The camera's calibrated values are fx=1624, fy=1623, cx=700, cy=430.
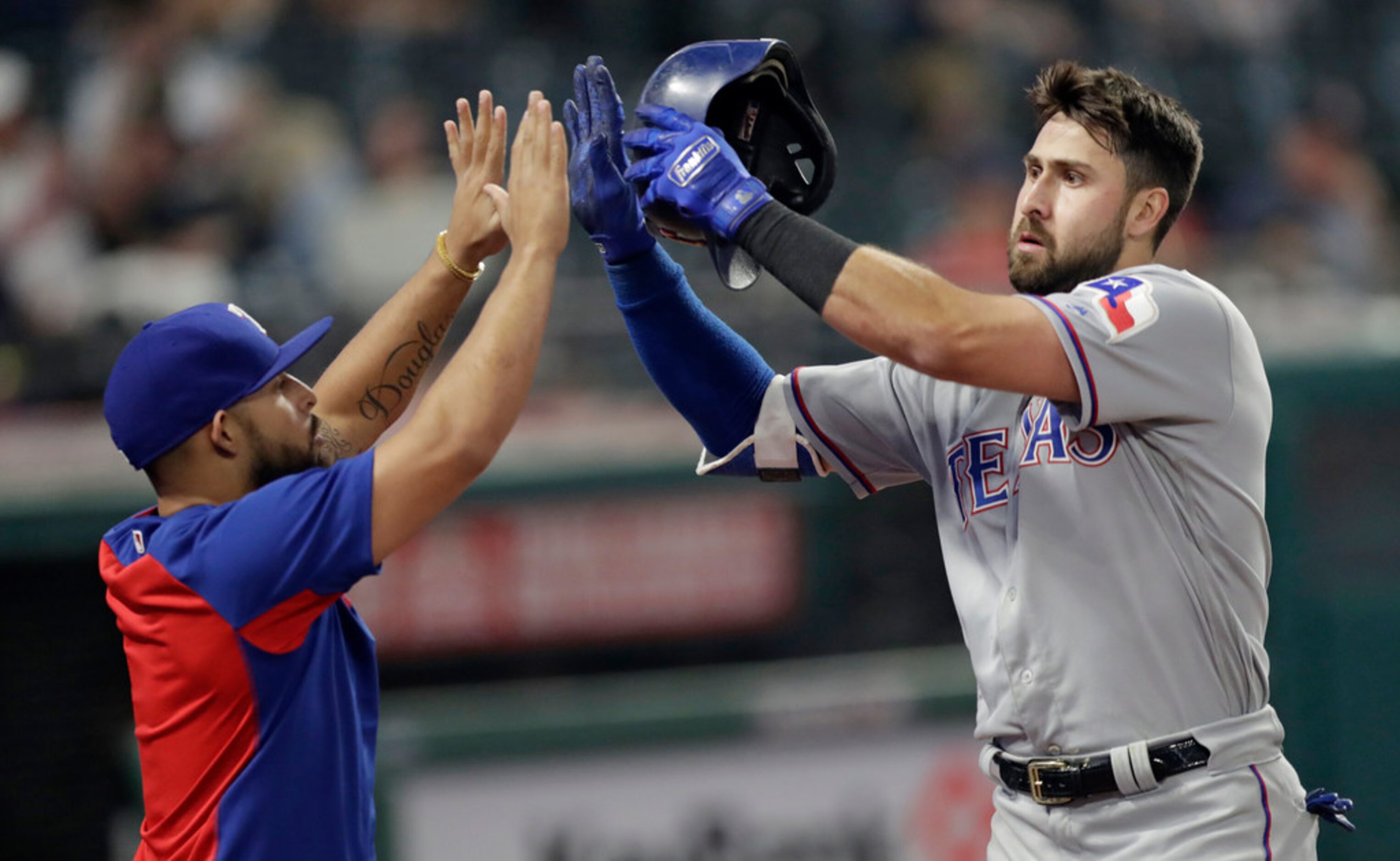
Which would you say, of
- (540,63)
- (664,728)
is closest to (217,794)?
(664,728)

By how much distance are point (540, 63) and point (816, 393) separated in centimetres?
519

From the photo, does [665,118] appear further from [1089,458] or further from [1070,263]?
[1089,458]

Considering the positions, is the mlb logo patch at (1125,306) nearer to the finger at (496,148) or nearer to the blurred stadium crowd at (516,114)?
the finger at (496,148)

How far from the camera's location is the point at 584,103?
9.45 feet

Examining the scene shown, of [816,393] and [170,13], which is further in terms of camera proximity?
[170,13]

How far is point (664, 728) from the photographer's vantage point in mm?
5465

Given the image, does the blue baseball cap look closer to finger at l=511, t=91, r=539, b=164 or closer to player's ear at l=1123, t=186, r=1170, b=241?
finger at l=511, t=91, r=539, b=164

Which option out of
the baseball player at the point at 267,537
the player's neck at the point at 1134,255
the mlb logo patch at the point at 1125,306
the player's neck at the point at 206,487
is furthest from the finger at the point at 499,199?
the player's neck at the point at 1134,255

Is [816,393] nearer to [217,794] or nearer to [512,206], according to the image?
[512,206]

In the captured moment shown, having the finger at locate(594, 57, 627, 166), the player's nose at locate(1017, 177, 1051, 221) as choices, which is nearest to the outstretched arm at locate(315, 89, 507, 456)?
the finger at locate(594, 57, 627, 166)

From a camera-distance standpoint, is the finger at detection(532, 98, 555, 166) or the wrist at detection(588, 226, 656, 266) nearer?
the finger at detection(532, 98, 555, 166)

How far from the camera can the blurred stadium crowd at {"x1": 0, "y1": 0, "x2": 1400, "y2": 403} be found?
6207 mm

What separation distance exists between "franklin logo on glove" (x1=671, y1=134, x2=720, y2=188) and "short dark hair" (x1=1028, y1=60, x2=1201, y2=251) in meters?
0.66

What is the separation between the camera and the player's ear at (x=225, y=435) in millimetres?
2717
